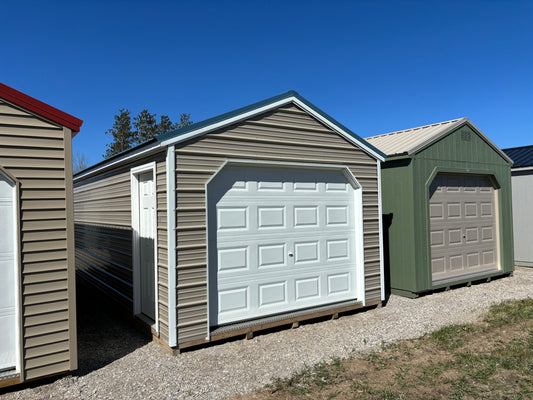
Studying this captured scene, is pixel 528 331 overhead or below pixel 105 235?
below

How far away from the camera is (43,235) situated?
12.6 feet

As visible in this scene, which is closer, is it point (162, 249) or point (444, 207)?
point (162, 249)

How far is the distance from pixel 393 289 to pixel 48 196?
6.60 m

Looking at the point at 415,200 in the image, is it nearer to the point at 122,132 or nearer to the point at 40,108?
the point at 40,108

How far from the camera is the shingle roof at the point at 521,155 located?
10789 mm

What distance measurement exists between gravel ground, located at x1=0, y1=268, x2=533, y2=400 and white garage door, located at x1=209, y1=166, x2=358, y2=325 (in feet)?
1.76

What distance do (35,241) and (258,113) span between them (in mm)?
3236

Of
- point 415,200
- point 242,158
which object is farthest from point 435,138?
point 242,158

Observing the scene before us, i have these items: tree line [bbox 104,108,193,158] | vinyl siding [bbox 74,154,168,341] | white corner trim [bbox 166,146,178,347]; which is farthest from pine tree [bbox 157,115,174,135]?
white corner trim [bbox 166,146,178,347]

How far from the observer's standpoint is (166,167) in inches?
188

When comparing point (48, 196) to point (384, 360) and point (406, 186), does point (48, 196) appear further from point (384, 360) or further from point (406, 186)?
point (406, 186)

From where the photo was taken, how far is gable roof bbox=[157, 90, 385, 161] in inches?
188

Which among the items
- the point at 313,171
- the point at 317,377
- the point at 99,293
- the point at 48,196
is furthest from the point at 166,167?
the point at 99,293

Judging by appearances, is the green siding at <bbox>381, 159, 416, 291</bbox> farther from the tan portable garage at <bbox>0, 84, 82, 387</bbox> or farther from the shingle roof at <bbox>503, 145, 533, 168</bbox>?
the tan portable garage at <bbox>0, 84, 82, 387</bbox>
